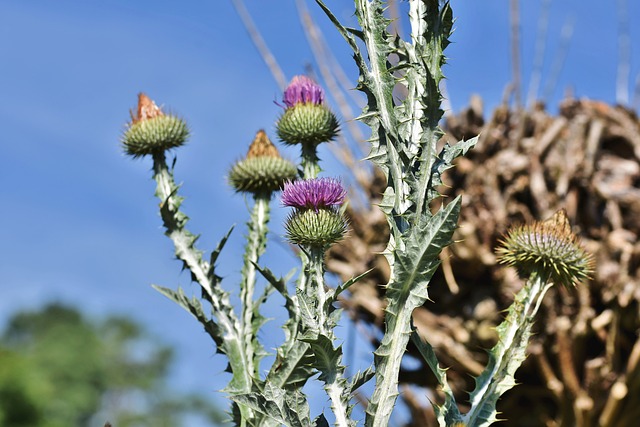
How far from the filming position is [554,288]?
7637 millimetres

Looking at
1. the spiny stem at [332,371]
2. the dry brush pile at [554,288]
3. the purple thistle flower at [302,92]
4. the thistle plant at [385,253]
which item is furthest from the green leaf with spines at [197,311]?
the dry brush pile at [554,288]

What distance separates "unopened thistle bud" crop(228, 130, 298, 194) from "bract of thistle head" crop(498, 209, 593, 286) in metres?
1.29

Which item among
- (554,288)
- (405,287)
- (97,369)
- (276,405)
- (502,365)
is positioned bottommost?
(276,405)

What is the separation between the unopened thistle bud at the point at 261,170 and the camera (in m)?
4.49

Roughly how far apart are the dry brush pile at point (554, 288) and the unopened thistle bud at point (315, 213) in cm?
456

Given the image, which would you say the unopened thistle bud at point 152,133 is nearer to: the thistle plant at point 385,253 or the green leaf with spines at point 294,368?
the thistle plant at point 385,253

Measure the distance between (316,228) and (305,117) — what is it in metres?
0.91

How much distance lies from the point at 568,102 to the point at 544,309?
2394mm

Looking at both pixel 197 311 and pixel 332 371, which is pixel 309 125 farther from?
pixel 332 371

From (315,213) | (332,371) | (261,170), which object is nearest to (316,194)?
(315,213)

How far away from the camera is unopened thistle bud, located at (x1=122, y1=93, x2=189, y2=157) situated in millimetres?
4461

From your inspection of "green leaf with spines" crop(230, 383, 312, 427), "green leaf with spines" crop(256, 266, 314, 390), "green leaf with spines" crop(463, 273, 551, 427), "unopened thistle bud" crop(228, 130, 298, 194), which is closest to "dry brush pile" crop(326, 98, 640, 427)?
"unopened thistle bud" crop(228, 130, 298, 194)

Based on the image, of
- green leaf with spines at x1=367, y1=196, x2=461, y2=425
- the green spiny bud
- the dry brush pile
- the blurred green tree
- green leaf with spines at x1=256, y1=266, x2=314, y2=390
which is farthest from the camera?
the blurred green tree

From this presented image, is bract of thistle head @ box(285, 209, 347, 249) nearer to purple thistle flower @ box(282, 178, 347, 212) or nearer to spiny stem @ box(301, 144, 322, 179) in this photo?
purple thistle flower @ box(282, 178, 347, 212)
